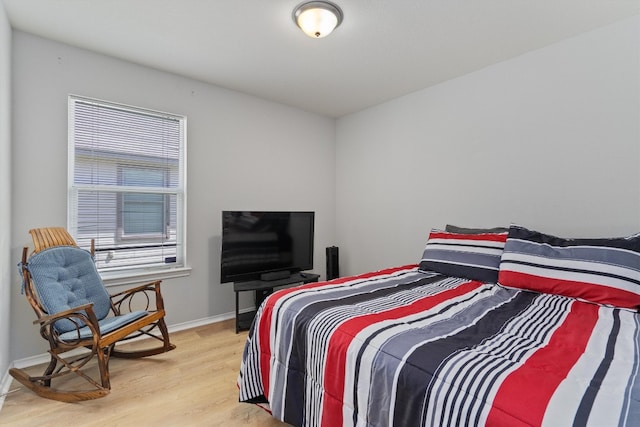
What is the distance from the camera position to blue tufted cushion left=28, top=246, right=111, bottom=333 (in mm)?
2195

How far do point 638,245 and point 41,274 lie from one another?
378 centimetres

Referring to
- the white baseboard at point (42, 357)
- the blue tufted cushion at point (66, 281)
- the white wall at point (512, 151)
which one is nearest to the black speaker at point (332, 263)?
the white wall at point (512, 151)

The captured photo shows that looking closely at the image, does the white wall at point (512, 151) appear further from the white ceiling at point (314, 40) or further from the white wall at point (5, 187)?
the white wall at point (5, 187)

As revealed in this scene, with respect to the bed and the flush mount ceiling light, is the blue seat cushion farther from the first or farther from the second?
the flush mount ceiling light

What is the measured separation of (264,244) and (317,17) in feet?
7.18

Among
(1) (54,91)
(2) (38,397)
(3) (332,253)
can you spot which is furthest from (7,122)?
(3) (332,253)

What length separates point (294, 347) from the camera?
158 centimetres

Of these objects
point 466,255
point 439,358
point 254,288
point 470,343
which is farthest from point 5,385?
point 466,255

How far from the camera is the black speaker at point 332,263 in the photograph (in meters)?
4.04

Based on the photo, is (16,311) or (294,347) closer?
(294,347)

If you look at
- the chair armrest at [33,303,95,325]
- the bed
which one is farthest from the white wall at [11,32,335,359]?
the bed

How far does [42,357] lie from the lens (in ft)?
8.27

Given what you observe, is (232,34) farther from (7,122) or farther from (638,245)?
(638,245)

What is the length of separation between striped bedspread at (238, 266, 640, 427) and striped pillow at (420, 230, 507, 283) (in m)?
0.25
